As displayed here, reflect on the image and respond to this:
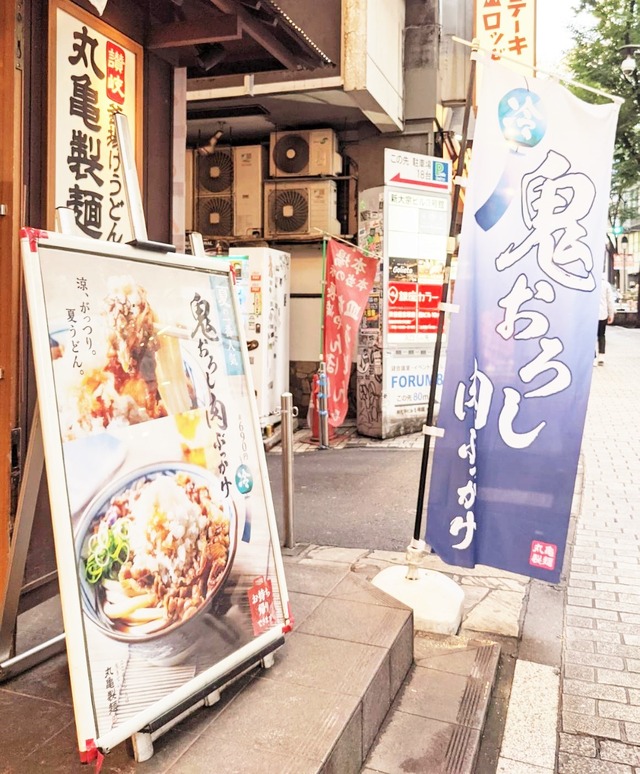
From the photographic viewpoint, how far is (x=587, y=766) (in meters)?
3.11

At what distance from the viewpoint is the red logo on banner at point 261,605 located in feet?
9.91

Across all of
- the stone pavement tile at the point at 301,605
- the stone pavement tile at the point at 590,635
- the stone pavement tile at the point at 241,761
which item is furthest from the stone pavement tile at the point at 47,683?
the stone pavement tile at the point at 590,635

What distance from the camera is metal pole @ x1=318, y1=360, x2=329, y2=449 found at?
9.89 m

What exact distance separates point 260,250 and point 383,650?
7.51 m

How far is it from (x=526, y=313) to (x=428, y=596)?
6.10 ft

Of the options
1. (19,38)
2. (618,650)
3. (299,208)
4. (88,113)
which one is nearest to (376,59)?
(299,208)

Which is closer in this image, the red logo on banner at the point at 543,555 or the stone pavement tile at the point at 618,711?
the stone pavement tile at the point at 618,711

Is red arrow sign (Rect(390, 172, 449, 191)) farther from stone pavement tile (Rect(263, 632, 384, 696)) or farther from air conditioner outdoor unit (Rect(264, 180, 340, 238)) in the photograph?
stone pavement tile (Rect(263, 632, 384, 696))

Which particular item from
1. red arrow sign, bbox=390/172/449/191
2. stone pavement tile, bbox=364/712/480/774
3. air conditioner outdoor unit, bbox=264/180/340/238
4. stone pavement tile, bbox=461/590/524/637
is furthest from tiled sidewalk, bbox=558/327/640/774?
air conditioner outdoor unit, bbox=264/180/340/238

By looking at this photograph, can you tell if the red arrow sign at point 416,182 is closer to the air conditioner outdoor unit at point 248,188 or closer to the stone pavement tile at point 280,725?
the air conditioner outdoor unit at point 248,188

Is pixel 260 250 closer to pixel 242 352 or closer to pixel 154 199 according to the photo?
pixel 154 199

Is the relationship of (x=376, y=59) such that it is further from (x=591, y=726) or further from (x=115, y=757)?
(x=115, y=757)

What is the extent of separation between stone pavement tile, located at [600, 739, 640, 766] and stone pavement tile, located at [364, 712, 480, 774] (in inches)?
22.8

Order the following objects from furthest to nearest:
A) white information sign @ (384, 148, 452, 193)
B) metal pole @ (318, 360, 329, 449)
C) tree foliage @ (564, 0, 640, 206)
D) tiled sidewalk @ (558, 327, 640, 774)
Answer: tree foliage @ (564, 0, 640, 206)
white information sign @ (384, 148, 452, 193)
metal pole @ (318, 360, 329, 449)
tiled sidewalk @ (558, 327, 640, 774)
